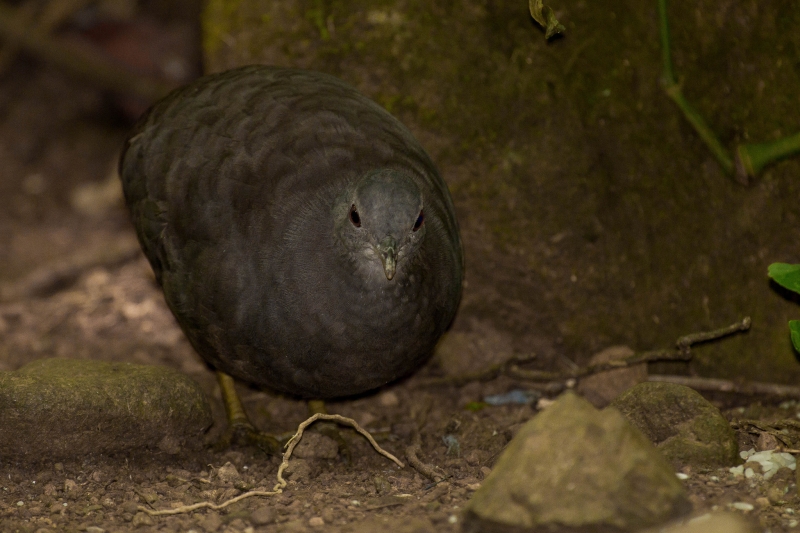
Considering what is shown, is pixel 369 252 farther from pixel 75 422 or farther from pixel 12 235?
pixel 12 235

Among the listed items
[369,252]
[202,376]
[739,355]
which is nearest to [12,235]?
[202,376]

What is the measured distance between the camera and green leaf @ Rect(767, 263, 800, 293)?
3615 millimetres

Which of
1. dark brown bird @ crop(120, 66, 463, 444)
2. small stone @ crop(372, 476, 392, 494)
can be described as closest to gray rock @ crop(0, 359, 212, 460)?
dark brown bird @ crop(120, 66, 463, 444)

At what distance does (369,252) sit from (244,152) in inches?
33.5

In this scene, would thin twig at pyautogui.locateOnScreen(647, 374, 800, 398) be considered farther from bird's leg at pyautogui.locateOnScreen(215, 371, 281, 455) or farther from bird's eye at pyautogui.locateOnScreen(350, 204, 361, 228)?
bird's leg at pyautogui.locateOnScreen(215, 371, 281, 455)

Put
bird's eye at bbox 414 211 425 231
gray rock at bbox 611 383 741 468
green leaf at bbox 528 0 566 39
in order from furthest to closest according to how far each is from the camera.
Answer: green leaf at bbox 528 0 566 39 → bird's eye at bbox 414 211 425 231 → gray rock at bbox 611 383 741 468

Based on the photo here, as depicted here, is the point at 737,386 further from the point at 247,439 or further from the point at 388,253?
the point at 247,439

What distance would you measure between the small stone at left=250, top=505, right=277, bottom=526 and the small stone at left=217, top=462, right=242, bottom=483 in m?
0.57

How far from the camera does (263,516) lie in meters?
3.15

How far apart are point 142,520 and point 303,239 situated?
1366 millimetres

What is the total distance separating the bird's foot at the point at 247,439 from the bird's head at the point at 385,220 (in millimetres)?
1276

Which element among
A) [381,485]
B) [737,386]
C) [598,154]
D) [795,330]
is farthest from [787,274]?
[381,485]

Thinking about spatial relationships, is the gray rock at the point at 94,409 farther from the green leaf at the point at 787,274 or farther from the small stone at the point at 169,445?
the green leaf at the point at 787,274

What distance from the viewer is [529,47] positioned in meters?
4.82
